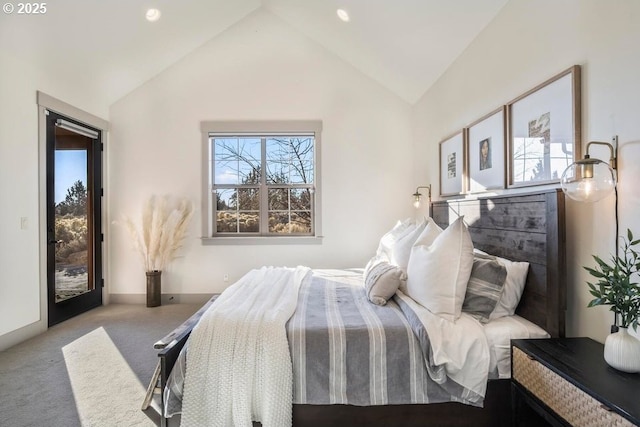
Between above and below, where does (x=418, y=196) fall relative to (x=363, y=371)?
→ above

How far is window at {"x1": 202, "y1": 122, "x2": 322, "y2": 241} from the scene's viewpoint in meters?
4.29

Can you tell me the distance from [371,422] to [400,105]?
367 centimetres

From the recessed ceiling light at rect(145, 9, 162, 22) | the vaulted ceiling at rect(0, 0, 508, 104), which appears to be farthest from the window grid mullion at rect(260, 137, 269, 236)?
the recessed ceiling light at rect(145, 9, 162, 22)

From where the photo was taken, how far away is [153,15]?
3.30 metres

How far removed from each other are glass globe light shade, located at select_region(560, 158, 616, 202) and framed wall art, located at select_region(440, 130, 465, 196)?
1.48 metres

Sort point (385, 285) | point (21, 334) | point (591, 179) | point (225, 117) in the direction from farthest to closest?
point (225, 117) < point (21, 334) < point (385, 285) < point (591, 179)

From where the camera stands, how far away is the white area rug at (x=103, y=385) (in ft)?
6.14

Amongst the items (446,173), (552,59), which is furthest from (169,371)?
(446,173)

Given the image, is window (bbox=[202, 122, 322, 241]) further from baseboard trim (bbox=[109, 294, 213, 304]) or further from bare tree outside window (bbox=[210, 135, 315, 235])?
baseboard trim (bbox=[109, 294, 213, 304])

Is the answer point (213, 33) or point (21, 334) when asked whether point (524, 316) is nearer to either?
point (21, 334)

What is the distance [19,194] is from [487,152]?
4155 mm

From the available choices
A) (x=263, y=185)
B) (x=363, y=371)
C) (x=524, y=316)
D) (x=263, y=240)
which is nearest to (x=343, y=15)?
(x=263, y=185)

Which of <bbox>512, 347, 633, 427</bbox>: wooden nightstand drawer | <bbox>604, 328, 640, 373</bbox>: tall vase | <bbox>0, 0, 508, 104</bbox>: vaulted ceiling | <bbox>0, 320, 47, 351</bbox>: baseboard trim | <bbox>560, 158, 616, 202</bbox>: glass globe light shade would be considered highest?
<bbox>0, 0, 508, 104</bbox>: vaulted ceiling

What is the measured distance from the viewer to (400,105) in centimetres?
417
